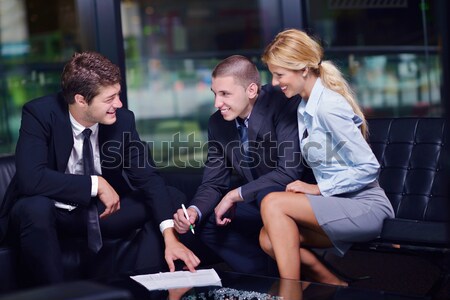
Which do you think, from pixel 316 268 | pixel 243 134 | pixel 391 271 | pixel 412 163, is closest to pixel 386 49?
pixel 391 271

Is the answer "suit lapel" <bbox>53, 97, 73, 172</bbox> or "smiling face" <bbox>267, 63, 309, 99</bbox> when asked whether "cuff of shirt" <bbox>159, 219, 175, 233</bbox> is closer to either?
"suit lapel" <bbox>53, 97, 73, 172</bbox>

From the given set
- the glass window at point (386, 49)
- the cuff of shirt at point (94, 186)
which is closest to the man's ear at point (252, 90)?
the cuff of shirt at point (94, 186)

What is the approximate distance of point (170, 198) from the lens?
3588 millimetres

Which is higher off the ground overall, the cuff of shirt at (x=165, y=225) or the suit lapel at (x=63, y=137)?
the suit lapel at (x=63, y=137)

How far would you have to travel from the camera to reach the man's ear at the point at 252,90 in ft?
11.1

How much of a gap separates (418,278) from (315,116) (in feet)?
4.22

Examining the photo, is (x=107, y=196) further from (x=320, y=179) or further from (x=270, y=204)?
(x=320, y=179)

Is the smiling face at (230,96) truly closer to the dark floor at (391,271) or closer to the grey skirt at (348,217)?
the grey skirt at (348,217)

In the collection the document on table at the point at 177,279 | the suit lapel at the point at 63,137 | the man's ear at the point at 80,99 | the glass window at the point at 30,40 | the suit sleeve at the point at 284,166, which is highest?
the glass window at the point at 30,40

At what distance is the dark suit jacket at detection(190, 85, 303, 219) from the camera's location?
130 inches

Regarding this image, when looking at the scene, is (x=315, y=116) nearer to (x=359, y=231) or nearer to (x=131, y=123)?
(x=359, y=231)

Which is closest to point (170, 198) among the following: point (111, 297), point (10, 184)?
point (10, 184)

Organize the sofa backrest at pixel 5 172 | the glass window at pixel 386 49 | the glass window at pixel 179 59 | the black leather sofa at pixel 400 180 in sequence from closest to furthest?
the black leather sofa at pixel 400 180 → the sofa backrest at pixel 5 172 → the glass window at pixel 386 49 → the glass window at pixel 179 59

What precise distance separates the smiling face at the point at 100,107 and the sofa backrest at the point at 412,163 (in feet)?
3.96
